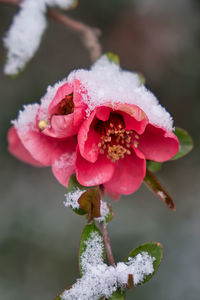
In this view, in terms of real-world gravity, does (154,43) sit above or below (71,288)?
above

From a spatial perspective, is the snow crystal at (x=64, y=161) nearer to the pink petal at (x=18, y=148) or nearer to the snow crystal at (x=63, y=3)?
the pink petal at (x=18, y=148)

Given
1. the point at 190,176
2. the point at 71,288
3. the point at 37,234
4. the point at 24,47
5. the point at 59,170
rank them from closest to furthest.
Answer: the point at 71,288 < the point at 59,170 < the point at 24,47 < the point at 37,234 < the point at 190,176

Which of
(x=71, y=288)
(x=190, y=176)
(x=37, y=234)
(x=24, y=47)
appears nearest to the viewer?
(x=71, y=288)

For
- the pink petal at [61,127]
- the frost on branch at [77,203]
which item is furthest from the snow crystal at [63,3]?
the frost on branch at [77,203]

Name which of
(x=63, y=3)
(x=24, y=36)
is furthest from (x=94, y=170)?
(x=63, y=3)

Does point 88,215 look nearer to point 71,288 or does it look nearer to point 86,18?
point 71,288

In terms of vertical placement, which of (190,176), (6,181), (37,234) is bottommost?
(37,234)

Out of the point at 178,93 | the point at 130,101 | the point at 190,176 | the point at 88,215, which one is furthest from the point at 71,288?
the point at 178,93
